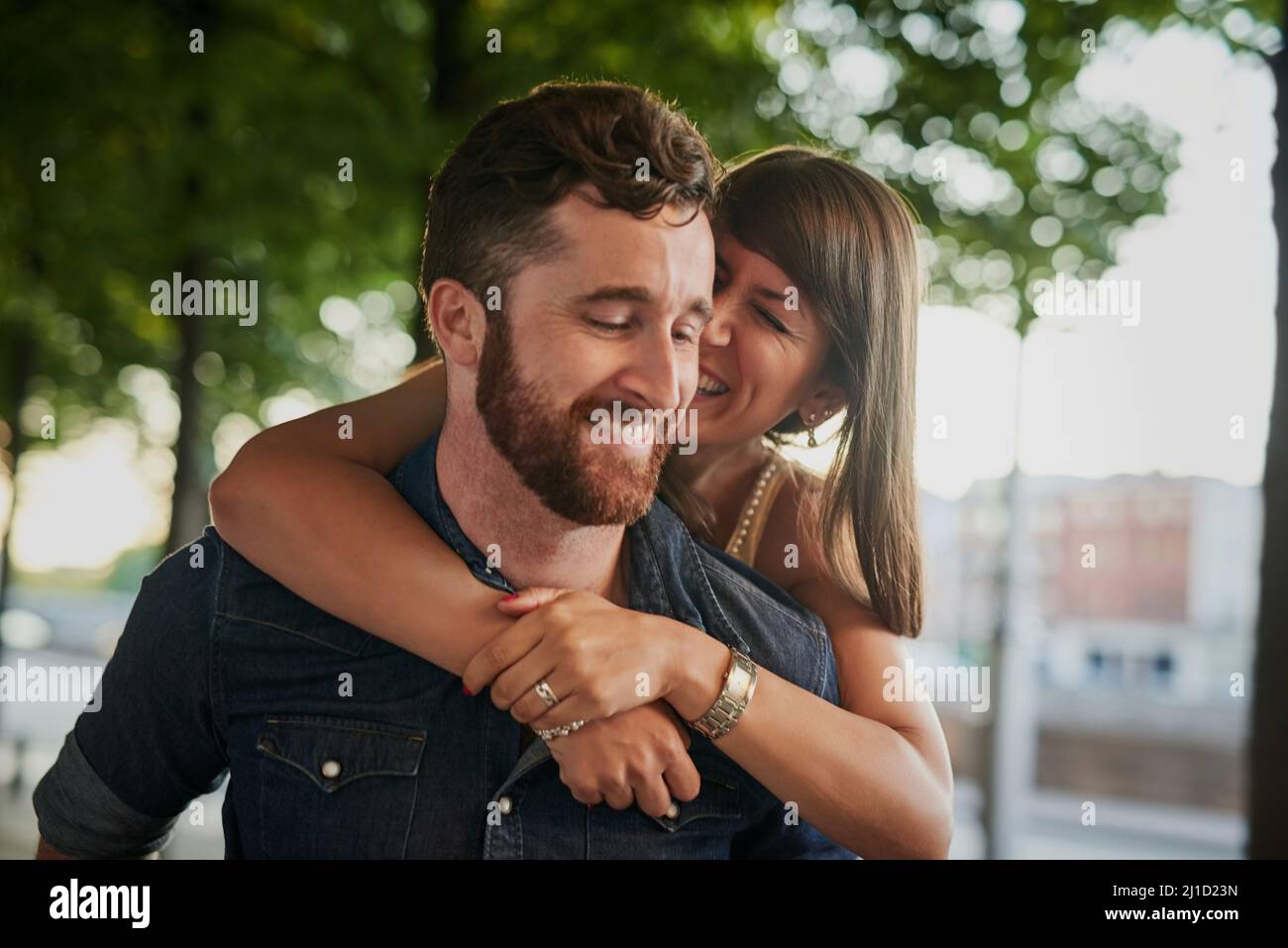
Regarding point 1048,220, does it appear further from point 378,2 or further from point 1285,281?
point 378,2

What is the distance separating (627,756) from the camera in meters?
1.61

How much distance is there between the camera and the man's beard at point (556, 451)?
5.31 ft

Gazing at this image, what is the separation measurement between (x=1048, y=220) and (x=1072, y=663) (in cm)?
747

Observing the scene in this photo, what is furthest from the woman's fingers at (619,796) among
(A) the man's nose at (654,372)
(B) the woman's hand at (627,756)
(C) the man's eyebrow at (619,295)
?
(C) the man's eyebrow at (619,295)

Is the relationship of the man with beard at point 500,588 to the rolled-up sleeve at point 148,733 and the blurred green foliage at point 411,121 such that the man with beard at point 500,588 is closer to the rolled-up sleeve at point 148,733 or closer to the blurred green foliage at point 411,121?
the rolled-up sleeve at point 148,733

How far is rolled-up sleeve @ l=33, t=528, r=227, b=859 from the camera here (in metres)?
1.72

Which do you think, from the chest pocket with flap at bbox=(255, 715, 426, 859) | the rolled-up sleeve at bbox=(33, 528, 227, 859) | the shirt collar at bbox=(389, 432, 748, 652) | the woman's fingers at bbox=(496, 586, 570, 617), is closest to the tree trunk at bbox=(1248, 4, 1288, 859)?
the shirt collar at bbox=(389, 432, 748, 652)

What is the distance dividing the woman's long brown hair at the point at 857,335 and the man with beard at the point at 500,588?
134 millimetres

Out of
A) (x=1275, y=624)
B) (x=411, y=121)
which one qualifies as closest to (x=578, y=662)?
(x=1275, y=624)

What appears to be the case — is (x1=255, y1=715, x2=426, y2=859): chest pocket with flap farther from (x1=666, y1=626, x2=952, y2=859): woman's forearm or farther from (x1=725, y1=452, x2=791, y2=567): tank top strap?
(x1=725, y1=452, x2=791, y2=567): tank top strap

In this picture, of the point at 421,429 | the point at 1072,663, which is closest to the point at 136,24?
the point at 421,429

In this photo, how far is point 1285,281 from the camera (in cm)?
267

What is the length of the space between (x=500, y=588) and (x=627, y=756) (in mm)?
299

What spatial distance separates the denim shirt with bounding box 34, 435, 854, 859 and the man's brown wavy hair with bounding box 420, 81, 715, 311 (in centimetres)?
34
